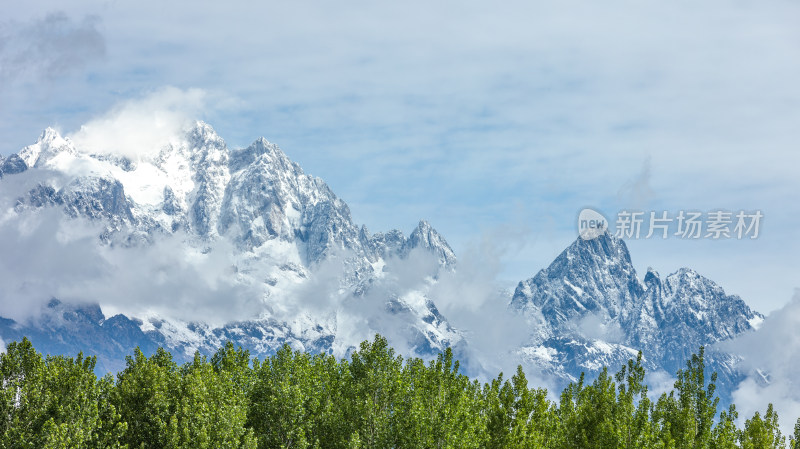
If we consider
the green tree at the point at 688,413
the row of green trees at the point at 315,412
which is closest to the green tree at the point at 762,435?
the row of green trees at the point at 315,412

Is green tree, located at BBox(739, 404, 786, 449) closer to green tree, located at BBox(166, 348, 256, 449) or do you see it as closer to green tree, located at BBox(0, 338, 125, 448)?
green tree, located at BBox(166, 348, 256, 449)

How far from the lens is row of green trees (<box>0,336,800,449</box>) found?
244ft

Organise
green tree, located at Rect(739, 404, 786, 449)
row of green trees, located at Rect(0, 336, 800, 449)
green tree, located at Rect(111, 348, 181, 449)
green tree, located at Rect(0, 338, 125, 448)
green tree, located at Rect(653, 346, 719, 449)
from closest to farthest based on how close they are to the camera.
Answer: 1. green tree, located at Rect(0, 338, 125, 448)
2. row of green trees, located at Rect(0, 336, 800, 449)
3. green tree, located at Rect(111, 348, 181, 449)
4. green tree, located at Rect(653, 346, 719, 449)
5. green tree, located at Rect(739, 404, 786, 449)

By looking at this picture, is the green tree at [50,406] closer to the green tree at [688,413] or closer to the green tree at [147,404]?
the green tree at [147,404]

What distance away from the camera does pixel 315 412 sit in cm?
8731

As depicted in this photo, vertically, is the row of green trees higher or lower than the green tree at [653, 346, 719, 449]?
lower

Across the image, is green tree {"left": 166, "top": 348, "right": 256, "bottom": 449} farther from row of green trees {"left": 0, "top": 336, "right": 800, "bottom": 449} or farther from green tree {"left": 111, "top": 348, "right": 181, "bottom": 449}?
green tree {"left": 111, "top": 348, "right": 181, "bottom": 449}

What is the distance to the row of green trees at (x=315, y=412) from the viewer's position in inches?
2923

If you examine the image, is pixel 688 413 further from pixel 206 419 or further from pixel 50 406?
pixel 50 406

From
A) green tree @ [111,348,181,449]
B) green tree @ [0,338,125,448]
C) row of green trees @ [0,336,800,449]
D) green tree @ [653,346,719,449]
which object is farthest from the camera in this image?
green tree @ [653,346,719,449]

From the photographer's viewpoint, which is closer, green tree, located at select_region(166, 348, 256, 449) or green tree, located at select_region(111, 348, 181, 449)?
green tree, located at select_region(166, 348, 256, 449)

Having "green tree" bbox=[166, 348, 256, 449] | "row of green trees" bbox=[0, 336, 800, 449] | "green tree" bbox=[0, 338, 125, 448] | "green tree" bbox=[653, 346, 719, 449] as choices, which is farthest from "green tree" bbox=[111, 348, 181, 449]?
"green tree" bbox=[653, 346, 719, 449]

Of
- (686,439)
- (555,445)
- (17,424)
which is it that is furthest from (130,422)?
(686,439)

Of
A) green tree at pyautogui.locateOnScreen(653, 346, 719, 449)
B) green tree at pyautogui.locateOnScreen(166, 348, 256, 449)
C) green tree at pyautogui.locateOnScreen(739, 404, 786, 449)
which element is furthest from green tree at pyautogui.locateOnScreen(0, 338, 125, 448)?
green tree at pyautogui.locateOnScreen(739, 404, 786, 449)
